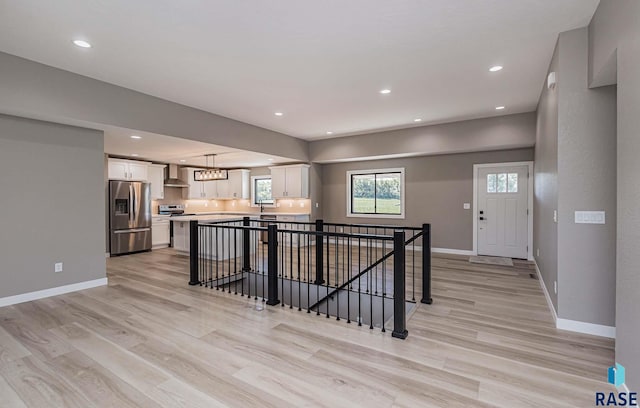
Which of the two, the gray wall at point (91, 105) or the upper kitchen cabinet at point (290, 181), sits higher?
the gray wall at point (91, 105)

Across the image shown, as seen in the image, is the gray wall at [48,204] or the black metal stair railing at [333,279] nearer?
the black metal stair railing at [333,279]

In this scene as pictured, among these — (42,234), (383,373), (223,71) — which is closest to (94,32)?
(223,71)

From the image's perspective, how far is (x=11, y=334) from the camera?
290 cm

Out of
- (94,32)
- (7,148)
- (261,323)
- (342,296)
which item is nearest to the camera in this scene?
(94,32)

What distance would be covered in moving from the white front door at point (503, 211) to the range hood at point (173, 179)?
312 inches

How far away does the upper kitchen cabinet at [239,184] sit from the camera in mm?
9602

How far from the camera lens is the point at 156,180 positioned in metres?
8.24

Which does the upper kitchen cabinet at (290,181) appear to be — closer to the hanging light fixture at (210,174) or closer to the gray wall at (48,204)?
the hanging light fixture at (210,174)

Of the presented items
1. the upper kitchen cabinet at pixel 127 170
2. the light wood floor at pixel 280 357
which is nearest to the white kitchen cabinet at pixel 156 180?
the upper kitchen cabinet at pixel 127 170

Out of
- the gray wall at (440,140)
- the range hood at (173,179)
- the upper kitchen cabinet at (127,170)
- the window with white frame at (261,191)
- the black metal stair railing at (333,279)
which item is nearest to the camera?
the black metal stair railing at (333,279)

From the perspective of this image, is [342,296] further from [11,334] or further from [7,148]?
[7,148]

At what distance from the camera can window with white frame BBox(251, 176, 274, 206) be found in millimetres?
9516

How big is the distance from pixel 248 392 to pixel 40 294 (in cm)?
377

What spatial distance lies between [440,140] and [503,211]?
203 centimetres
